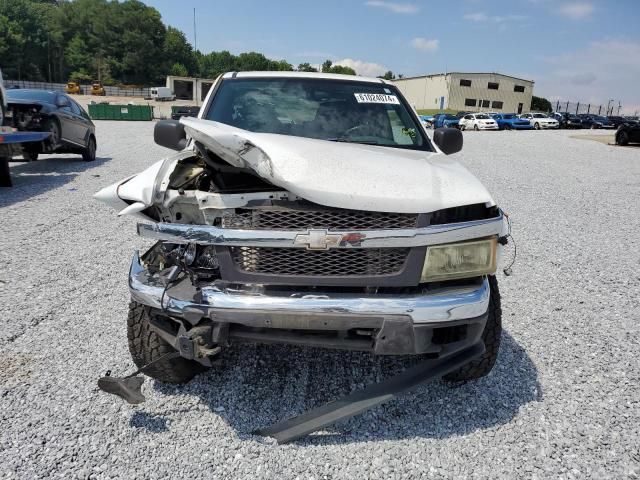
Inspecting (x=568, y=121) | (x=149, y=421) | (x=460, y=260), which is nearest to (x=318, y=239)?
(x=460, y=260)

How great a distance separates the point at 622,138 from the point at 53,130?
23798 millimetres

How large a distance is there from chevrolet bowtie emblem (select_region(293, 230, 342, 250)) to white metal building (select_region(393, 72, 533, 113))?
69.3 meters

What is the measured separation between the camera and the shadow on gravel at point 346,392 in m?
2.53

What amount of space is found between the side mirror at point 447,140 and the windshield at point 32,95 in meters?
9.42

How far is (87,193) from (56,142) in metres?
2.87

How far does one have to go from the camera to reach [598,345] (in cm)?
350

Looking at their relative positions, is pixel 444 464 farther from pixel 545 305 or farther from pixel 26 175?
pixel 26 175

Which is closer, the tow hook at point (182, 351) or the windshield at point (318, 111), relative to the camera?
the tow hook at point (182, 351)

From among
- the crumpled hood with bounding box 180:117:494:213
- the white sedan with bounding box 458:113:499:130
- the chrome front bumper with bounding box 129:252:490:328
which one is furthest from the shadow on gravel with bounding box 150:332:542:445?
the white sedan with bounding box 458:113:499:130

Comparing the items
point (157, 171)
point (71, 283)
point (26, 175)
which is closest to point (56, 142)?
point (26, 175)

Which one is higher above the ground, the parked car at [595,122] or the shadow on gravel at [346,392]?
the parked car at [595,122]

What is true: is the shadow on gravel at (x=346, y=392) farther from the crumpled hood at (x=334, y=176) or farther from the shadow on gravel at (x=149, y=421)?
the crumpled hood at (x=334, y=176)

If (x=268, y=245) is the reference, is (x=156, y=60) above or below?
above

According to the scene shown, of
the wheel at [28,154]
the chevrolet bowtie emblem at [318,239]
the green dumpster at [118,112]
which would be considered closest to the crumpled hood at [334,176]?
the chevrolet bowtie emblem at [318,239]
